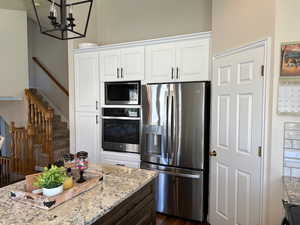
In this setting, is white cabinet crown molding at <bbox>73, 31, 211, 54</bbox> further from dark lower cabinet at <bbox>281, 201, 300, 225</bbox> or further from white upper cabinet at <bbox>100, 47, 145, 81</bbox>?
dark lower cabinet at <bbox>281, 201, 300, 225</bbox>

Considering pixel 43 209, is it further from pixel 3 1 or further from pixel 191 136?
pixel 3 1

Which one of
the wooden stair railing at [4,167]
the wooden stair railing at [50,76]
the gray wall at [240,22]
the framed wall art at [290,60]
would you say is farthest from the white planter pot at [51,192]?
the wooden stair railing at [50,76]

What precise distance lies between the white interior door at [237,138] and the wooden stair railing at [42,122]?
3.28 metres

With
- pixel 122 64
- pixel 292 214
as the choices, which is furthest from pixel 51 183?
pixel 122 64

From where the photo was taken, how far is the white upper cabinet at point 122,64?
321cm

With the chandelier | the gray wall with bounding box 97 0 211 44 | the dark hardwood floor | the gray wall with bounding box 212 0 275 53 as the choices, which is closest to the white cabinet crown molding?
the gray wall with bounding box 212 0 275 53

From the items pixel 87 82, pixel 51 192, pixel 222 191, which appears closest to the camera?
pixel 51 192

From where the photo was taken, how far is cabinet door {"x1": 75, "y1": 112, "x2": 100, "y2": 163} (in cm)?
358

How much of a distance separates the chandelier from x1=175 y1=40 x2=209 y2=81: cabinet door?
1.24 meters

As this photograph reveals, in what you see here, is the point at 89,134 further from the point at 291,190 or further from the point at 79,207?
the point at 291,190

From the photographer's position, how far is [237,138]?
91.2 inches

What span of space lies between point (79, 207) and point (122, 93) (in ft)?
7.28

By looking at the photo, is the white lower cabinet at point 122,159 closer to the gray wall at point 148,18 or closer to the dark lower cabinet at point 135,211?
the dark lower cabinet at point 135,211

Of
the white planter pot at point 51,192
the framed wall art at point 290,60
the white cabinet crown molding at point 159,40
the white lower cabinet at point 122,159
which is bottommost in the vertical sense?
the white lower cabinet at point 122,159
